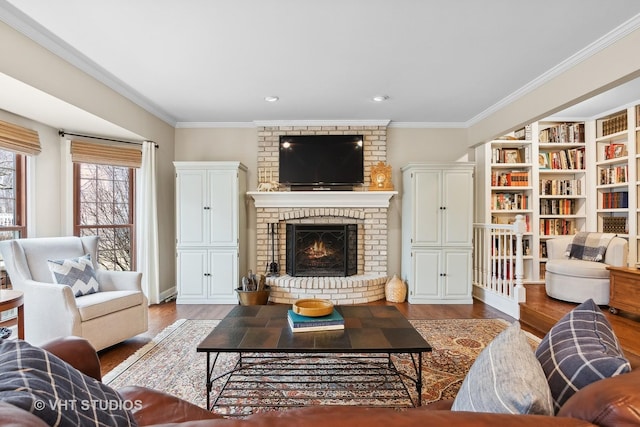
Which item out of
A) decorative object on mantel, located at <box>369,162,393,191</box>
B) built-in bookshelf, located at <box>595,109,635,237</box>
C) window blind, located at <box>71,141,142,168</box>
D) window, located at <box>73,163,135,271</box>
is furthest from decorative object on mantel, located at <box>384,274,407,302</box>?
window blind, located at <box>71,141,142,168</box>

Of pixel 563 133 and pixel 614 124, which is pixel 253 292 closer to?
pixel 563 133

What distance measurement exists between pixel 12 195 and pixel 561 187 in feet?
21.8

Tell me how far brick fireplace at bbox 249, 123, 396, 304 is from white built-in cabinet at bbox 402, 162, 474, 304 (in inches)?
17.5

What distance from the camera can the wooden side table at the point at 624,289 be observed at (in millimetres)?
3156

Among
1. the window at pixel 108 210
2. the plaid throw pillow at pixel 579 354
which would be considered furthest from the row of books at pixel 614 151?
the window at pixel 108 210

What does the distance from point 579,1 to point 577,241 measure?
118 inches

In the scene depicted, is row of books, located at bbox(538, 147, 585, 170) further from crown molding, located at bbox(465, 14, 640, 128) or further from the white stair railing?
crown molding, located at bbox(465, 14, 640, 128)

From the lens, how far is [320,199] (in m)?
4.54

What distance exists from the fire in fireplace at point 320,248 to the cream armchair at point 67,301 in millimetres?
2013

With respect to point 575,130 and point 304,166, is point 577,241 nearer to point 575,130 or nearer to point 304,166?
point 575,130

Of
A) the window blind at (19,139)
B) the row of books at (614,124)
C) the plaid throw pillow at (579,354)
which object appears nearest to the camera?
the plaid throw pillow at (579,354)

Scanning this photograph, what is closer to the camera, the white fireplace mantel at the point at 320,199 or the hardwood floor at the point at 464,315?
the hardwood floor at the point at 464,315

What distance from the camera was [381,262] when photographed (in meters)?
4.67

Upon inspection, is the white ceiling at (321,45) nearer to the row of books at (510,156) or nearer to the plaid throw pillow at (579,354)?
the row of books at (510,156)
